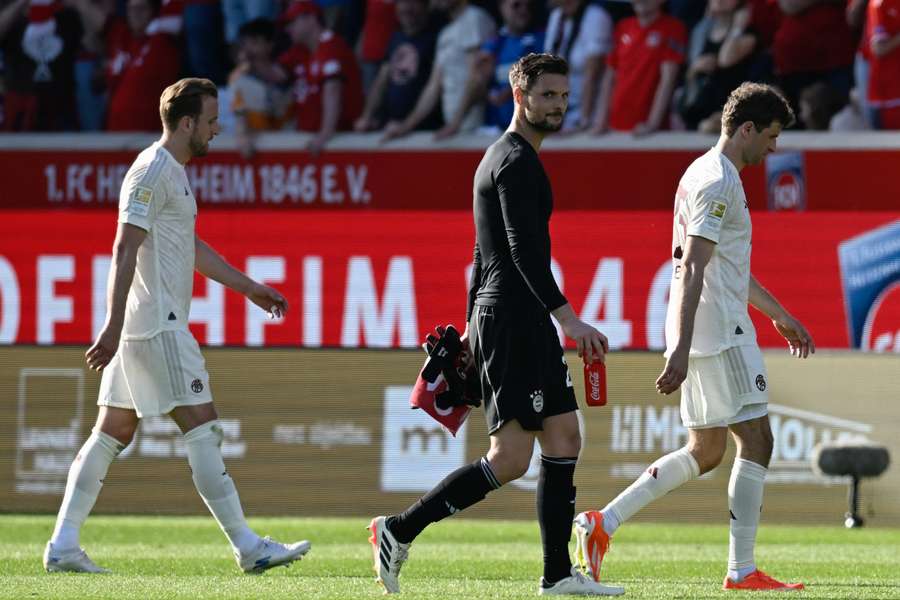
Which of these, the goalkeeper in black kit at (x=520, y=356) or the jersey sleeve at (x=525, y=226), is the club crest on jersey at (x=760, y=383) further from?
the jersey sleeve at (x=525, y=226)

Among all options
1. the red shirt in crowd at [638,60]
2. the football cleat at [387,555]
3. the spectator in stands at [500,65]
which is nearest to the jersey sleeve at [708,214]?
the football cleat at [387,555]

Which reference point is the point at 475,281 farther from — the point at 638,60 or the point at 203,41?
the point at 203,41

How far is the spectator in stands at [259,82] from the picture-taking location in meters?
16.8

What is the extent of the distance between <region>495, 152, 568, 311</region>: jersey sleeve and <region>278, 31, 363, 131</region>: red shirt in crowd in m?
9.81

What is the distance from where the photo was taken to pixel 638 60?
15.6m

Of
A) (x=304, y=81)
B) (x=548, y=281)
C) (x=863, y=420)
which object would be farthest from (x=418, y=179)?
(x=548, y=281)

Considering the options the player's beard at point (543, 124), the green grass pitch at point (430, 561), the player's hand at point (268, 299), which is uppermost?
the player's beard at point (543, 124)

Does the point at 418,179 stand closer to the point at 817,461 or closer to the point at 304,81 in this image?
the point at 304,81

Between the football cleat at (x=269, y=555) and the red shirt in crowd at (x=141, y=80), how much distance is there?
939 centimetres

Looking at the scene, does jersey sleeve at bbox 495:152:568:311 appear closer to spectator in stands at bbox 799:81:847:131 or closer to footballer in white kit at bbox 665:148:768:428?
footballer in white kit at bbox 665:148:768:428

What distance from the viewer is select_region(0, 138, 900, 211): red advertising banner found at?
14.7m

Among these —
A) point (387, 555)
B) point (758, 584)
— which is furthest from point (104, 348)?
point (758, 584)

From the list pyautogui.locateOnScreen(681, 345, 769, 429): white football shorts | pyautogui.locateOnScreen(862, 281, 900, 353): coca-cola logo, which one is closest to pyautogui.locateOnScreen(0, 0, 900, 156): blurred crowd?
pyautogui.locateOnScreen(862, 281, 900, 353): coca-cola logo

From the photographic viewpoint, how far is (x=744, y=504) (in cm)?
786
